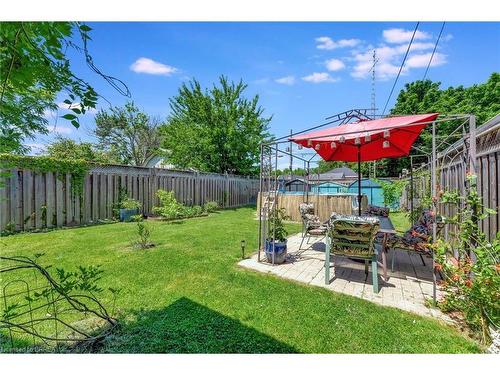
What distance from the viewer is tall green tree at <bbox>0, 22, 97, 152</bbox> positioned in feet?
4.30

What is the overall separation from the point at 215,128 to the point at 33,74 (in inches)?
577

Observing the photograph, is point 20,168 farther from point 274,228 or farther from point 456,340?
point 456,340

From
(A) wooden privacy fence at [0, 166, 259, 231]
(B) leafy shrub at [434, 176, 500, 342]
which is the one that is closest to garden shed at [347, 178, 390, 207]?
(A) wooden privacy fence at [0, 166, 259, 231]

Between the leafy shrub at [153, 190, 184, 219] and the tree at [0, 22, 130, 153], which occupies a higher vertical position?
the tree at [0, 22, 130, 153]

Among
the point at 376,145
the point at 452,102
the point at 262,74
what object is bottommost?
the point at 376,145

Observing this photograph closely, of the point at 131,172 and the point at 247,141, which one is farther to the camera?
the point at 247,141

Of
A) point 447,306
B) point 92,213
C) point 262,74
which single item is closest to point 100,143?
point 92,213

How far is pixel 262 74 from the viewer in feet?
20.1

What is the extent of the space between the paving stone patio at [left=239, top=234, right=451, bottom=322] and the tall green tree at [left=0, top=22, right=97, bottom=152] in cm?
330

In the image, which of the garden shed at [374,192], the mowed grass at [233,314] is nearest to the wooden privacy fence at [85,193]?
the mowed grass at [233,314]

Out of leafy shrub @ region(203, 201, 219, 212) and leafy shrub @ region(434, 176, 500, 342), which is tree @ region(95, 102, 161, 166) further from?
leafy shrub @ region(434, 176, 500, 342)

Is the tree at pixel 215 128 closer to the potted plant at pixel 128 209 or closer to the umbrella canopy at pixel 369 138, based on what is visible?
the potted plant at pixel 128 209

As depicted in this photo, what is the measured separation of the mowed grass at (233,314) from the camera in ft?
6.88

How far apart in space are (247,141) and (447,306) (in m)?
14.8
